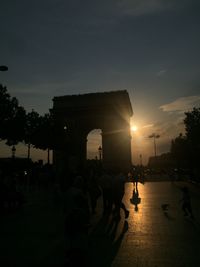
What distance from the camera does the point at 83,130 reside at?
51.8m

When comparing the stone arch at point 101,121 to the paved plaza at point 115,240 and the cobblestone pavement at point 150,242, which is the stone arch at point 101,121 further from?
the cobblestone pavement at point 150,242

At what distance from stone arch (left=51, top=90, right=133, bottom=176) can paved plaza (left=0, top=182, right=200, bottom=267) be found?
36223 mm

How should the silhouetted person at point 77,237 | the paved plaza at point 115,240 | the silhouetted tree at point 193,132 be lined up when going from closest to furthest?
the silhouetted person at point 77,237
the paved plaza at point 115,240
the silhouetted tree at point 193,132

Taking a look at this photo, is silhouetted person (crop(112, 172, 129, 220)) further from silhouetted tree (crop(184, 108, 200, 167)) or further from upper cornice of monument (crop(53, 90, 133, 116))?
upper cornice of monument (crop(53, 90, 133, 116))

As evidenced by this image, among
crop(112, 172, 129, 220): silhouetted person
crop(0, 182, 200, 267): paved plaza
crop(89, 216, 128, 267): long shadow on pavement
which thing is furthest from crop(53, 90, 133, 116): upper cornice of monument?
crop(89, 216, 128, 267): long shadow on pavement

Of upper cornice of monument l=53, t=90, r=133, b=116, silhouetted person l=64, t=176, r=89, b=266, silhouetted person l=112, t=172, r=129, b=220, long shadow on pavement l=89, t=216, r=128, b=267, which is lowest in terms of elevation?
long shadow on pavement l=89, t=216, r=128, b=267

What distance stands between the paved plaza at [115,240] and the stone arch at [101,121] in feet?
119

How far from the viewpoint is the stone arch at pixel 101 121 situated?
167ft

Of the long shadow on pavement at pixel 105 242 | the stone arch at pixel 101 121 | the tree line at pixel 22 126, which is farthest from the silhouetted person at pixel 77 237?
the stone arch at pixel 101 121

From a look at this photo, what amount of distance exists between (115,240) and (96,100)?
4287 cm

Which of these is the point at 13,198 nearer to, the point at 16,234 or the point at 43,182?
the point at 16,234

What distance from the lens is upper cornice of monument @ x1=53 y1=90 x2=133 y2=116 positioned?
2026 inches

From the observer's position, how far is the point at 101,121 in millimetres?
51344

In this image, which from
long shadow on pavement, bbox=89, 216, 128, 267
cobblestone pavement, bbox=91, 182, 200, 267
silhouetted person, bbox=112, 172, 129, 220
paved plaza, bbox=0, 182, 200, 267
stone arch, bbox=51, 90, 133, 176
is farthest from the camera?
stone arch, bbox=51, 90, 133, 176
